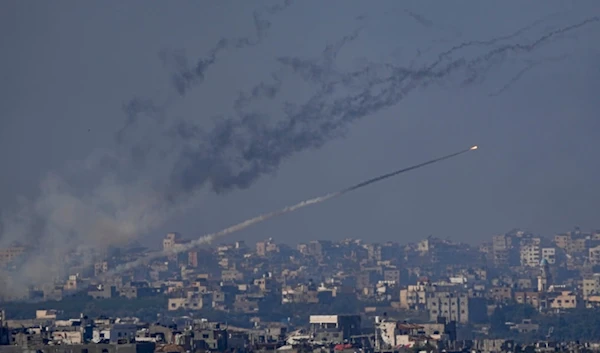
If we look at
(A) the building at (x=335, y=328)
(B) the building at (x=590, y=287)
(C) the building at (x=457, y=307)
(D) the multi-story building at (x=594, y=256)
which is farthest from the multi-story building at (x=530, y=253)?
(A) the building at (x=335, y=328)

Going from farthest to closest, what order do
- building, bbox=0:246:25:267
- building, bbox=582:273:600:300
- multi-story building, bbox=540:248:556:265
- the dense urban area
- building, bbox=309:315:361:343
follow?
multi-story building, bbox=540:248:556:265 → building, bbox=582:273:600:300 → building, bbox=309:315:361:343 → the dense urban area → building, bbox=0:246:25:267

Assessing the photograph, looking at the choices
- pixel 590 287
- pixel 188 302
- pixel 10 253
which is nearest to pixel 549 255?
pixel 590 287

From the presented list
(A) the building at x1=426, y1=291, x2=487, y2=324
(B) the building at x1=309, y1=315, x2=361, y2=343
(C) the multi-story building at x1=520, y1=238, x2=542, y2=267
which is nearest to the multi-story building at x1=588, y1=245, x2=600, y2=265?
(C) the multi-story building at x1=520, y1=238, x2=542, y2=267

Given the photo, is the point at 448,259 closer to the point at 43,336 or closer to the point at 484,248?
the point at 484,248

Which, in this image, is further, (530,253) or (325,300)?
(530,253)

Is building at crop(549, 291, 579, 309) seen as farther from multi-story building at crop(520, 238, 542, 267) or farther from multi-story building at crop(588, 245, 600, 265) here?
multi-story building at crop(520, 238, 542, 267)

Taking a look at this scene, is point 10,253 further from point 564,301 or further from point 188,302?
point 564,301

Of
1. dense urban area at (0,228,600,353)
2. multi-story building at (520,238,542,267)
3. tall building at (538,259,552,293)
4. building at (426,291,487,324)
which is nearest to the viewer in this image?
dense urban area at (0,228,600,353)

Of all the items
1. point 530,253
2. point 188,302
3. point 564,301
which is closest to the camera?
point 188,302

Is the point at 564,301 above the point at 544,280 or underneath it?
underneath

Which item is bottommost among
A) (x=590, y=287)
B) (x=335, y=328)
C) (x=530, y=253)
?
(x=335, y=328)
